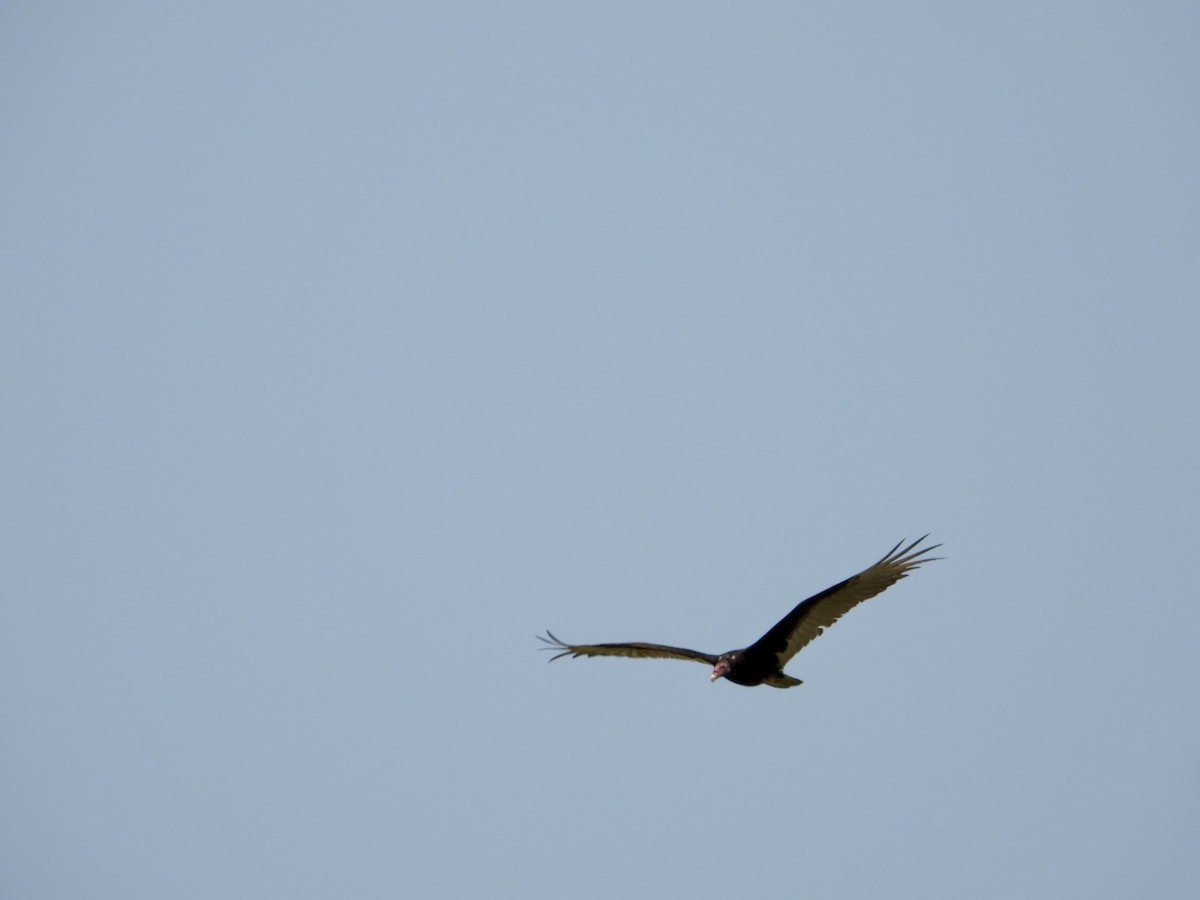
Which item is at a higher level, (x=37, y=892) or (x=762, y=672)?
(x=37, y=892)

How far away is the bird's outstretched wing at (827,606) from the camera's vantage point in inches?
746

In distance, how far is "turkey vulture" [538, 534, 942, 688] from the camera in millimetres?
19016

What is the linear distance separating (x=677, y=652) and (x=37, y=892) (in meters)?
105

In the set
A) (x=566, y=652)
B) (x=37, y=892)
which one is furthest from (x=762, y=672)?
(x=37, y=892)

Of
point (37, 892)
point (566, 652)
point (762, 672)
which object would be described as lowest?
point (762, 672)

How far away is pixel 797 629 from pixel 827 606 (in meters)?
0.52

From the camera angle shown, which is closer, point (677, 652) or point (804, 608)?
point (804, 608)

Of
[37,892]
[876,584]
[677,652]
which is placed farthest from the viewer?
[37,892]

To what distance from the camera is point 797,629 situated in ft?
64.2

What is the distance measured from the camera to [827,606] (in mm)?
19359

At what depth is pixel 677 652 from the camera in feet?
69.0

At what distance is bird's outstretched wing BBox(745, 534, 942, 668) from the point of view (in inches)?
746

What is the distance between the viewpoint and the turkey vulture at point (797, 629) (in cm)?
1902

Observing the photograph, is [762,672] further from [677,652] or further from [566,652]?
[566,652]
